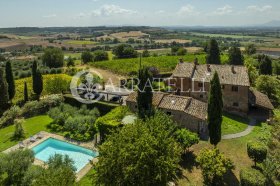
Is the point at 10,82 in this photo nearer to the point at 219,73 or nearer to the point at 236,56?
the point at 219,73

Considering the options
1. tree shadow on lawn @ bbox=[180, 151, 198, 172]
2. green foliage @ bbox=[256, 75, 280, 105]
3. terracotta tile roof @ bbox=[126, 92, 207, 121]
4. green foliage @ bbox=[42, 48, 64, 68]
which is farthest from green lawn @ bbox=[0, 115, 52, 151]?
green foliage @ bbox=[42, 48, 64, 68]

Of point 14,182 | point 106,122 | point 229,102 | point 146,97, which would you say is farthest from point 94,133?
point 229,102

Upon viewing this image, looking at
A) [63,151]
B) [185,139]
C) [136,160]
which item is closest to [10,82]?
[63,151]

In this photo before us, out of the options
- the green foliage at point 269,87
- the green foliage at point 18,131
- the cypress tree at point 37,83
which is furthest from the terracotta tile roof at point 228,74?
the cypress tree at point 37,83

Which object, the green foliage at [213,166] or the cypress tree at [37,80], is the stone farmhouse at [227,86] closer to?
the green foliage at [213,166]

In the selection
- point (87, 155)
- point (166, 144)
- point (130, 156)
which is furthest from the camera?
point (87, 155)

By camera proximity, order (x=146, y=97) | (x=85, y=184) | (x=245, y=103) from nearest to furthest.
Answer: (x=85, y=184) → (x=146, y=97) → (x=245, y=103)

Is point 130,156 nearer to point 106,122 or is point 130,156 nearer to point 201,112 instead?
point 106,122
